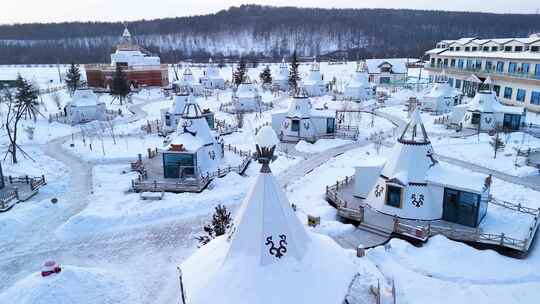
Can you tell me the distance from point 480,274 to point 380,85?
61.2 m

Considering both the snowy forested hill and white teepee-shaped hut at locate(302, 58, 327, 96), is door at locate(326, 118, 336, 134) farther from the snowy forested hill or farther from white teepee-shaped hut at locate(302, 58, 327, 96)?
the snowy forested hill

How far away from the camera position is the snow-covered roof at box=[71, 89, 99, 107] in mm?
43312

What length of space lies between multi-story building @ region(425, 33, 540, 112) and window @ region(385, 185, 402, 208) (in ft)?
90.3

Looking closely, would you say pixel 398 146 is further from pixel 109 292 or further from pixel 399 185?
pixel 109 292

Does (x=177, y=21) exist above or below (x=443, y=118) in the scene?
above

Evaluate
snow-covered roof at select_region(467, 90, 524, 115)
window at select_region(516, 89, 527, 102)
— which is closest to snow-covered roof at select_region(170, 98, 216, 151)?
snow-covered roof at select_region(467, 90, 524, 115)

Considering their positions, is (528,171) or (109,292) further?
(528,171)

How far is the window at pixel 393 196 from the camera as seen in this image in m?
18.0

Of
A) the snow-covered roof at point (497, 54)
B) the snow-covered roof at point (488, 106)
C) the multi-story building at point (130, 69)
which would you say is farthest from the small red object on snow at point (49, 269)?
the multi-story building at point (130, 69)

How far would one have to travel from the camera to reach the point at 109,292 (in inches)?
520

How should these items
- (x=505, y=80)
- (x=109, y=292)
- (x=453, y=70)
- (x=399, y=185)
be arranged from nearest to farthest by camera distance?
(x=109, y=292) < (x=399, y=185) < (x=505, y=80) < (x=453, y=70)

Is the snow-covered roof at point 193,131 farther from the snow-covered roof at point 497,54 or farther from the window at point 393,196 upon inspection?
the snow-covered roof at point 497,54

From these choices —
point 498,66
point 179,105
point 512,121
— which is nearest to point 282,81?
point 179,105

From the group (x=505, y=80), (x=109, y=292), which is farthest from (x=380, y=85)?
(x=109, y=292)
